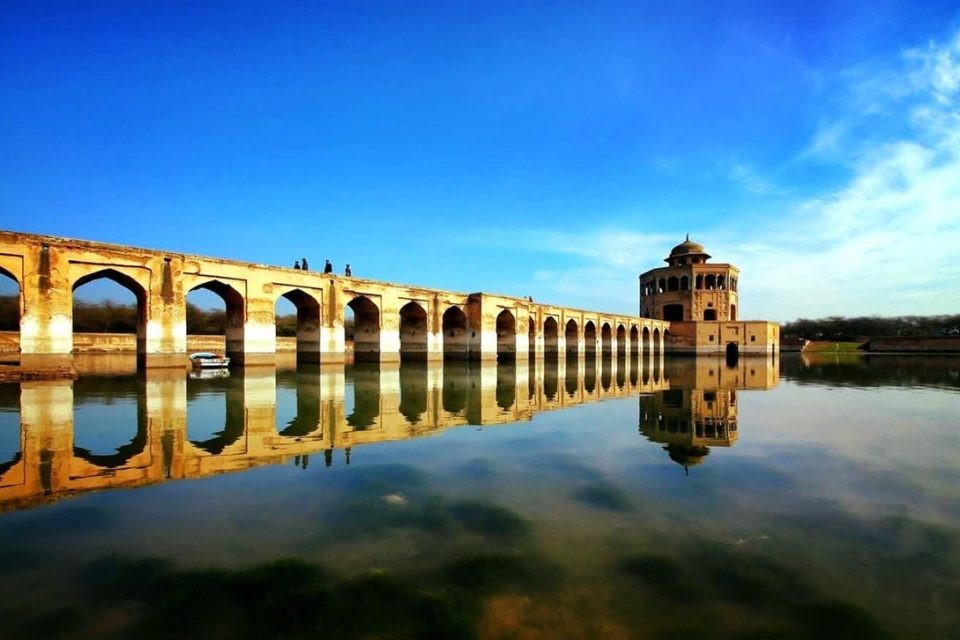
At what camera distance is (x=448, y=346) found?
1070 inches

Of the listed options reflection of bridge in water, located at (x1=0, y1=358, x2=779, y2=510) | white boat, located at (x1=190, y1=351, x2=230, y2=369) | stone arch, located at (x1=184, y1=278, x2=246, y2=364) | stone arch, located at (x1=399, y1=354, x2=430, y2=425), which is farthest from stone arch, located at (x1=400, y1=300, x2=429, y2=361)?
reflection of bridge in water, located at (x1=0, y1=358, x2=779, y2=510)

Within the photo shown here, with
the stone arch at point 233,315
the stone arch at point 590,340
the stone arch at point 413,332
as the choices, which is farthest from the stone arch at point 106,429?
the stone arch at point 590,340

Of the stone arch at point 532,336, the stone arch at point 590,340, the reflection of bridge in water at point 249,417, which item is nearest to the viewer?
the reflection of bridge in water at point 249,417

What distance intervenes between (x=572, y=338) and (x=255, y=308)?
81.3 feet

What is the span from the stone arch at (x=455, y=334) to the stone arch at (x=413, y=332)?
6.47ft

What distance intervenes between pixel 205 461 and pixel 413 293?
19104mm

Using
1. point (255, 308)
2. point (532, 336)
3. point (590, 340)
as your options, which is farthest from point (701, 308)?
point (255, 308)

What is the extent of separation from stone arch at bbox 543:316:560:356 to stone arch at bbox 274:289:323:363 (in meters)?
17.3

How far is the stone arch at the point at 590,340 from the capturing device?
39844 mm

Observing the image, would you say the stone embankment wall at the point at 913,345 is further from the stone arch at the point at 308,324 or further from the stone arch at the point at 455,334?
the stone arch at the point at 308,324

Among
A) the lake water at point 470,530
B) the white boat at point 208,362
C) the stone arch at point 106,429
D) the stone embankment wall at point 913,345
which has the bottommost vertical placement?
the stone embankment wall at point 913,345

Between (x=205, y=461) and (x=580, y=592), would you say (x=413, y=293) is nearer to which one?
(x=205, y=461)

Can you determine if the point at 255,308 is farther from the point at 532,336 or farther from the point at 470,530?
the point at 532,336

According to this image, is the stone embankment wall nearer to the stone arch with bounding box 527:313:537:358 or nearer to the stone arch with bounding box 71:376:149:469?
the stone arch with bounding box 527:313:537:358
